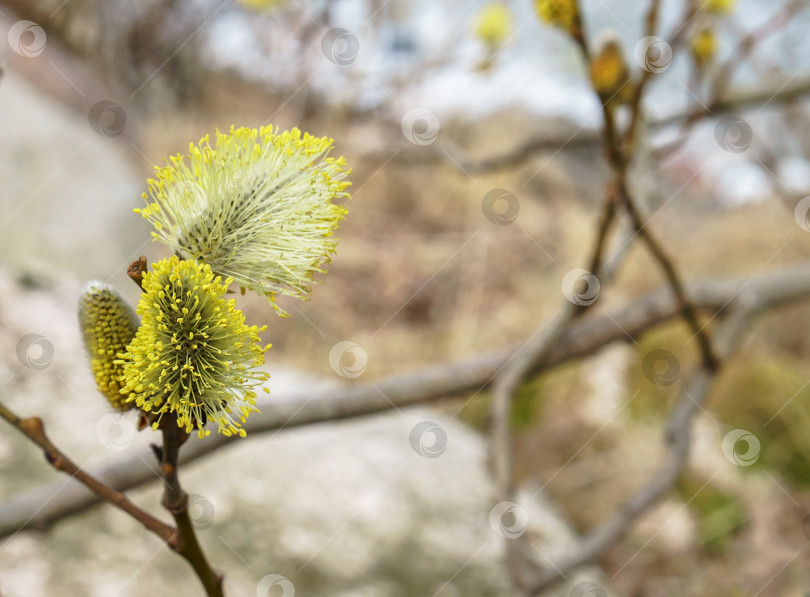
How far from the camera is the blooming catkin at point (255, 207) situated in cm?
37

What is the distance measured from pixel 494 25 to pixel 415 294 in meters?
1.61

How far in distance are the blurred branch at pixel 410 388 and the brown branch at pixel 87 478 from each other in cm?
36

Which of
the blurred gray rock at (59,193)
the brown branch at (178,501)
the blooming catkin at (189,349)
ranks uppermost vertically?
the blooming catkin at (189,349)

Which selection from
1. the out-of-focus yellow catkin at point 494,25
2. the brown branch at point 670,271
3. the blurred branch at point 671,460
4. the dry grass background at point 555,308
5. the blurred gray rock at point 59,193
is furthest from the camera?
the blurred gray rock at point 59,193

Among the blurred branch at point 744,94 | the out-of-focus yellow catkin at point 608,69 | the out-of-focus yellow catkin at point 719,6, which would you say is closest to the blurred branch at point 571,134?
the blurred branch at point 744,94

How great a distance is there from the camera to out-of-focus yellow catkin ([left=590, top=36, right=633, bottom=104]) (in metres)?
0.73

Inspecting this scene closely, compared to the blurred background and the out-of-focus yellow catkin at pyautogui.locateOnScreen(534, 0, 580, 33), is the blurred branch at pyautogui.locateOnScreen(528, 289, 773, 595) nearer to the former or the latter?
the blurred background

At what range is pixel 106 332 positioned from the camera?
0.35 meters

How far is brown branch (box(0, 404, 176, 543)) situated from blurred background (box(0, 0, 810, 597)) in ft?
1.13

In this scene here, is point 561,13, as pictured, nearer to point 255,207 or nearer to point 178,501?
point 255,207

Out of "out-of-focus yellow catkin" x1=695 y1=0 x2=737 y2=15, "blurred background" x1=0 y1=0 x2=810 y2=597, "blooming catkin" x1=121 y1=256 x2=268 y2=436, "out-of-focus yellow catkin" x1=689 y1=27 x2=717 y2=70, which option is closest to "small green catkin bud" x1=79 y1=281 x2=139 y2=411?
"blooming catkin" x1=121 y1=256 x2=268 y2=436

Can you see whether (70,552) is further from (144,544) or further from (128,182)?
(128,182)

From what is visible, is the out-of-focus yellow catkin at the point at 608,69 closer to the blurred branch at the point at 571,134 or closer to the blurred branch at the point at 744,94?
the blurred branch at the point at 744,94

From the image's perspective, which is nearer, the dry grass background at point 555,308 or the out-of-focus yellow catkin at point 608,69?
the out-of-focus yellow catkin at point 608,69
